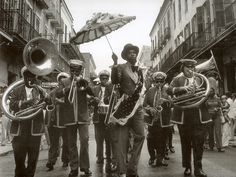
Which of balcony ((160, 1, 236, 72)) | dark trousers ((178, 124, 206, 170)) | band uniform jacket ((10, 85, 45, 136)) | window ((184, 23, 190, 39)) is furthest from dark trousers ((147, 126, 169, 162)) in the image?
window ((184, 23, 190, 39))

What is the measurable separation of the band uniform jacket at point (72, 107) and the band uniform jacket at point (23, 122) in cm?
107

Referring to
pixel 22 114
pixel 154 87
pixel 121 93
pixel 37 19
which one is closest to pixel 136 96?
pixel 121 93

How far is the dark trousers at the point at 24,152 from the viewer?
6.21 meters

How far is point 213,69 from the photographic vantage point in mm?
8789

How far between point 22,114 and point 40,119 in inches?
13.1

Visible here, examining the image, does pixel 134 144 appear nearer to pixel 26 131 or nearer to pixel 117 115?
pixel 117 115

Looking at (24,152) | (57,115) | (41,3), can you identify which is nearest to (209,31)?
(41,3)

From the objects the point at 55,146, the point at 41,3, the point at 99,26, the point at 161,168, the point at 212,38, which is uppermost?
the point at 41,3

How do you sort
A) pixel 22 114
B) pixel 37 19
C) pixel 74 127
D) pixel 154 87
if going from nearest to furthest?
pixel 22 114, pixel 74 127, pixel 154 87, pixel 37 19

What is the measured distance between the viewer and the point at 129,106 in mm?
6688

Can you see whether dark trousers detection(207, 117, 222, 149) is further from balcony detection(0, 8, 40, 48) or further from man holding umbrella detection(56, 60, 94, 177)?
balcony detection(0, 8, 40, 48)

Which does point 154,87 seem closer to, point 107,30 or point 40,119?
point 107,30

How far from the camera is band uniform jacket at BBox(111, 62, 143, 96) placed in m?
6.67

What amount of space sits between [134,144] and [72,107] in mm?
1514
